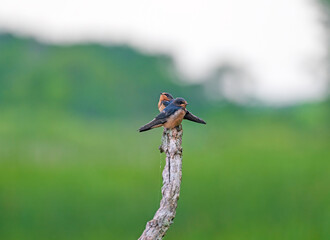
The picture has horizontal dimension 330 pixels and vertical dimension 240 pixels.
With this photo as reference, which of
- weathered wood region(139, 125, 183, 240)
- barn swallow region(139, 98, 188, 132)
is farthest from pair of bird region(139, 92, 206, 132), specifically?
weathered wood region(139, 125, 183, 240)

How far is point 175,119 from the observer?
2707mm

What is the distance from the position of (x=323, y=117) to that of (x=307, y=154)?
138 centimetres

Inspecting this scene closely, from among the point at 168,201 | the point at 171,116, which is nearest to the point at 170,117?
the point at 171,116

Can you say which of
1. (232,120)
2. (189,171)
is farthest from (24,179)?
(232,120)

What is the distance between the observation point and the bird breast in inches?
106

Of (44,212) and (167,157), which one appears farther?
(44,212)

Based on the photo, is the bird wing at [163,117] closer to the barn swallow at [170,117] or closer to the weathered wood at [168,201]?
the barn swallow at [170,117]

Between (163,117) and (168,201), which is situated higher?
(163,117)

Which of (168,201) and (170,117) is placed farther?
(170,117)

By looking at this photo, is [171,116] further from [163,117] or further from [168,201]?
[168,201]

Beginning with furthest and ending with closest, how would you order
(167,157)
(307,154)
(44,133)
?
(307,154) < (44,133) < (167,157)

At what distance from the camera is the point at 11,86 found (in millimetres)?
13156

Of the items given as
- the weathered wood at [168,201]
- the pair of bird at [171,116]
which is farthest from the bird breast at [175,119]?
the weathered wood at [168,201]

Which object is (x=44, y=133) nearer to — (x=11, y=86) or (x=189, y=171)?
(x=11, y=86)
